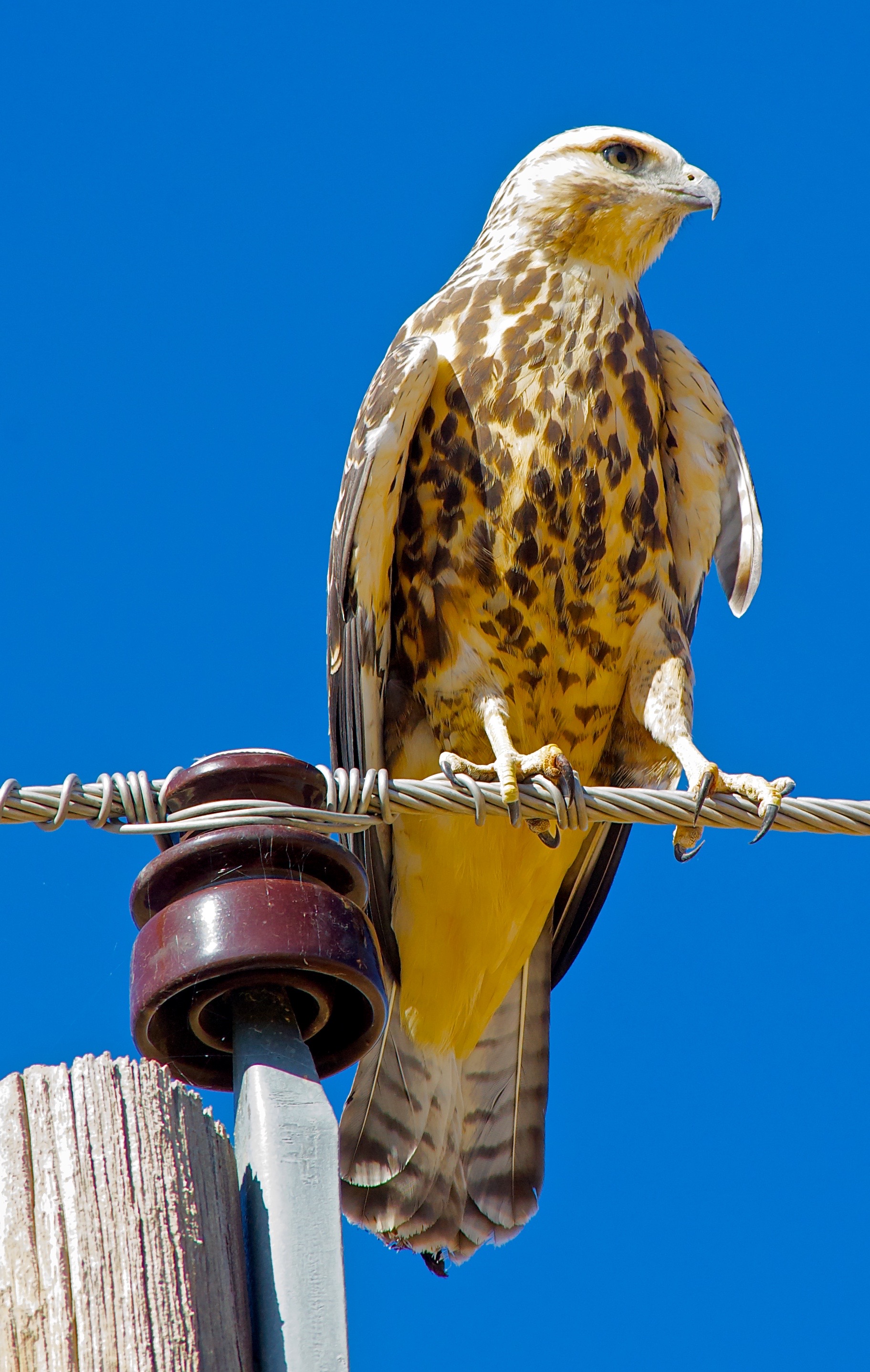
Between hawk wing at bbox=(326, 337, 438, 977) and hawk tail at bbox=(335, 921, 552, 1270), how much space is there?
2.10 ft

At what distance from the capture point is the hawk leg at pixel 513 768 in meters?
3.41

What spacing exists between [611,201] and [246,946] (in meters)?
3.26

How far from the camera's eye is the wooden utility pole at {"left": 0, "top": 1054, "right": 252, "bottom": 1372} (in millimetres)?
1456

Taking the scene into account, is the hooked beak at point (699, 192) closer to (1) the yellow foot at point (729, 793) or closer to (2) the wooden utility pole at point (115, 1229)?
(1) the yellow foot at point (729, 793)

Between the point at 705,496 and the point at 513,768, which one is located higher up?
the point at 705,496

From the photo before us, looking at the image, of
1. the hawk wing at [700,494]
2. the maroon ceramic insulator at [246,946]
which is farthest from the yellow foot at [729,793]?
the maroon ceramic insulator at [246,946]

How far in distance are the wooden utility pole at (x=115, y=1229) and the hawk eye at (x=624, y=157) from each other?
367cm

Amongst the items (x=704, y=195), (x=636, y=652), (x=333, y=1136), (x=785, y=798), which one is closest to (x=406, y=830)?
(x=636, y=652)

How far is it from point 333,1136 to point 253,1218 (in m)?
0.13

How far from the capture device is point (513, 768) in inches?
143

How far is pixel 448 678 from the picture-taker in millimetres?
4113

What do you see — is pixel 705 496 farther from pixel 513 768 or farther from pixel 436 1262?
pixel 436 1262

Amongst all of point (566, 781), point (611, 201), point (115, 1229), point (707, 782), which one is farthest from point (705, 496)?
point (115, 1229)

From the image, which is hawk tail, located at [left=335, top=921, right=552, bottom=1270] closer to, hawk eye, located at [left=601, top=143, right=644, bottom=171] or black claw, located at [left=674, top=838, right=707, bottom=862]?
black claw, located at [left=674, top=838, right=707, bottom=862]
